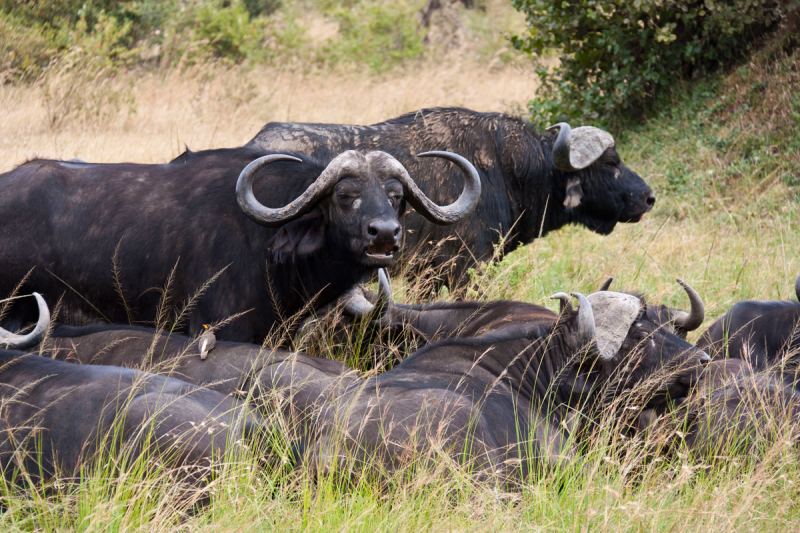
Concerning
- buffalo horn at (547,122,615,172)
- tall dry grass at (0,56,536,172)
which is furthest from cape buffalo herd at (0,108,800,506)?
tall dry grass at (0,56,536,172)

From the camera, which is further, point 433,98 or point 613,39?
point 433,98

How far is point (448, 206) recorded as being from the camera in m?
5.56

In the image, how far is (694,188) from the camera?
10.9m

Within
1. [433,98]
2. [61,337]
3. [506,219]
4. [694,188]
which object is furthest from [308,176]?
[433,98]

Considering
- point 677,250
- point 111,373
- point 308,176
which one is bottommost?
point 677,250

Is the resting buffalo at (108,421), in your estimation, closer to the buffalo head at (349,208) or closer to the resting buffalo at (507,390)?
the resting buffalo at (507,390)

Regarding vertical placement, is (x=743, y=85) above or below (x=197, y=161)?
below

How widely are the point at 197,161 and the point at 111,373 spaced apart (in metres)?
2.31

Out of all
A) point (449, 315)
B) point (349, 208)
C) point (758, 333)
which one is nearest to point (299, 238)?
point (349, 208)

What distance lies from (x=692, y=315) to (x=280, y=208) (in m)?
2.61

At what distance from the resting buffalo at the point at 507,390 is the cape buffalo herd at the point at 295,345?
0.04 ft

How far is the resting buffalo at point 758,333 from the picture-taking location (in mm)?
5656

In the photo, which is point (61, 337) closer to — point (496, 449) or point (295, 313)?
point (295, 313)

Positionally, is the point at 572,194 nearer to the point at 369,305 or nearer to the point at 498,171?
the point at 498,171
